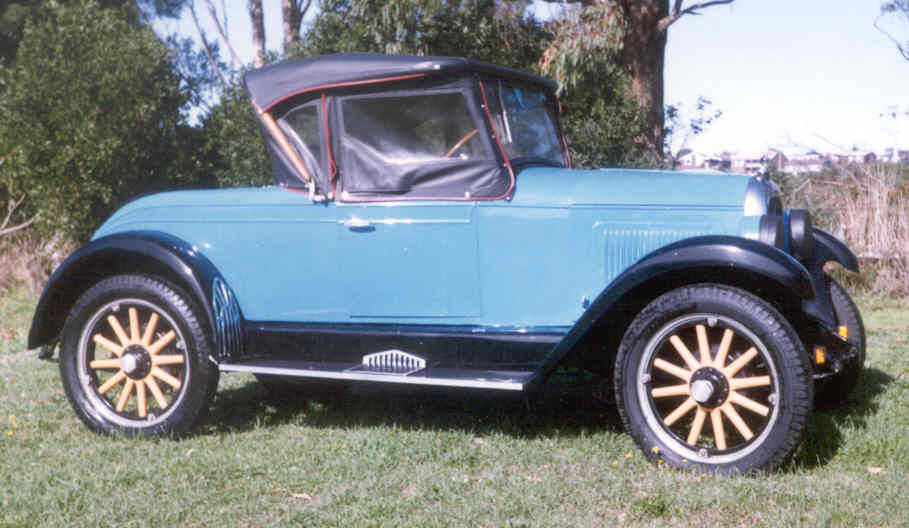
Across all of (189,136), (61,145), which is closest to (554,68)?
(189,136)

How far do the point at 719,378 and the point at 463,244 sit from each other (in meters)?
1.36

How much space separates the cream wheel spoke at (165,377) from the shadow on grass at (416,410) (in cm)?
35

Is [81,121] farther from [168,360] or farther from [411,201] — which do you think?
[411,201]

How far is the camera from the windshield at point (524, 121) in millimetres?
4473

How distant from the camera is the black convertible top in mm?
4301

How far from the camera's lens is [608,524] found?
335 centimetres

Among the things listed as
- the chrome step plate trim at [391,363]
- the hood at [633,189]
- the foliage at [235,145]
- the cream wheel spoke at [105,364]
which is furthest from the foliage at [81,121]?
the hood at [633,189]

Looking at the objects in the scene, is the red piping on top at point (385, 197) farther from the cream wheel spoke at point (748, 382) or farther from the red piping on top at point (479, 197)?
the cream wheel spoke at point (748, 382)

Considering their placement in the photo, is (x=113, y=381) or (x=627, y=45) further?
(x=627, y=45)

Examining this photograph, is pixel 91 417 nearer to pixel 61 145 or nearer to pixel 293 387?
pixel 293 387

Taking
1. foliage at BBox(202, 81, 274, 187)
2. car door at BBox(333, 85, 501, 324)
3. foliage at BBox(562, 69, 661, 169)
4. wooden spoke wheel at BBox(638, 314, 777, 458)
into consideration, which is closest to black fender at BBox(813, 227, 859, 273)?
wooden spoke wheel at BBox(638, 314, 777, 458)

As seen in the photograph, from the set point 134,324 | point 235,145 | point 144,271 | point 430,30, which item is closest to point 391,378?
point 134,324

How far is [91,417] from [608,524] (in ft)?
9.65

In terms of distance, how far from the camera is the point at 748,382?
3.74m
